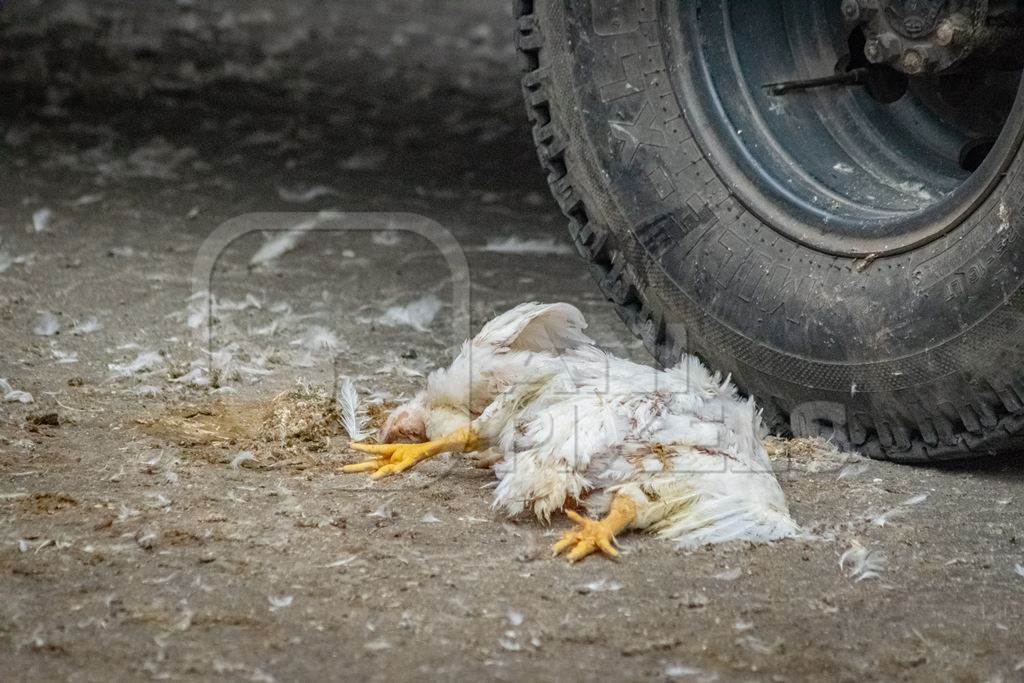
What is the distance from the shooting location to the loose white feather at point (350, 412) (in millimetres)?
2805

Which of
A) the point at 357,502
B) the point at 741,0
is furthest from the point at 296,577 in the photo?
the point at 741,0

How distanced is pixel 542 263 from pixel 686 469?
1.63 metres

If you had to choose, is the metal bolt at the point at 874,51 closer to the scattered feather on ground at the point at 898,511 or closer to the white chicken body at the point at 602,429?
the white chicken body at the point at 602,429

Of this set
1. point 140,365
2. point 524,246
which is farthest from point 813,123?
point 140,365

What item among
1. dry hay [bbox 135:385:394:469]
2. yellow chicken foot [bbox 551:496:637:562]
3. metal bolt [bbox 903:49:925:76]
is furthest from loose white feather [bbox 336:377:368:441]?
metal bolt [bbox 903:49:925:76]

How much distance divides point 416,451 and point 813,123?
110cm

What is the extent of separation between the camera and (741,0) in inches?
111

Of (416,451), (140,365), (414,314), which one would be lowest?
(416,451)

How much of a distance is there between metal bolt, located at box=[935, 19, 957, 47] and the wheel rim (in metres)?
0.26

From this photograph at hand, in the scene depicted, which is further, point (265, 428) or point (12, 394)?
point (12, 394)

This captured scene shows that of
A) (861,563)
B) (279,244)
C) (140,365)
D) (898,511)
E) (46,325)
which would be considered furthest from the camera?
(279,244)

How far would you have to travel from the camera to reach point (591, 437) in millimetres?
2445

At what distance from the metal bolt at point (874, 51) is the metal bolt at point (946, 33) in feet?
0.43

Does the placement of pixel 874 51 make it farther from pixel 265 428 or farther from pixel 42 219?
pixel 42 219
